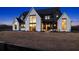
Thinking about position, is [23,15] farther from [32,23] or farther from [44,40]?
[44,40]

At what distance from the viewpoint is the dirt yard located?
16.8 ft

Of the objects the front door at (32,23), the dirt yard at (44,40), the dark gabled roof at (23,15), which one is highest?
the dark gabled roof at (23,15)

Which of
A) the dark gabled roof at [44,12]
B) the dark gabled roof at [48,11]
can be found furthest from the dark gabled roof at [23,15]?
the dark gabled roof at [48,11]

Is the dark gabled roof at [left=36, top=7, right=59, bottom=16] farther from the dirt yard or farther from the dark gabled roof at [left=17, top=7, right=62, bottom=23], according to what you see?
the dirt yard

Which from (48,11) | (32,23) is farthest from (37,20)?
(48,11)

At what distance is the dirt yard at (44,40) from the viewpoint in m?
5.11

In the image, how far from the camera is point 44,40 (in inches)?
202

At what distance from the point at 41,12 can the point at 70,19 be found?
0.36m

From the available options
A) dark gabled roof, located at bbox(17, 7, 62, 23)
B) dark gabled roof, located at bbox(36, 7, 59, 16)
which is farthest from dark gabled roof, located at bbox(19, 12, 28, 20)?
dark gabled roof, located at bbox(36, 7, 59, 16)

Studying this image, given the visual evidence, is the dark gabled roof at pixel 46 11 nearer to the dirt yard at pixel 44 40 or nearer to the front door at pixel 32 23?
the front door at pixel 32 23

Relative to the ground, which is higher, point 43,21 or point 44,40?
point 43,21
